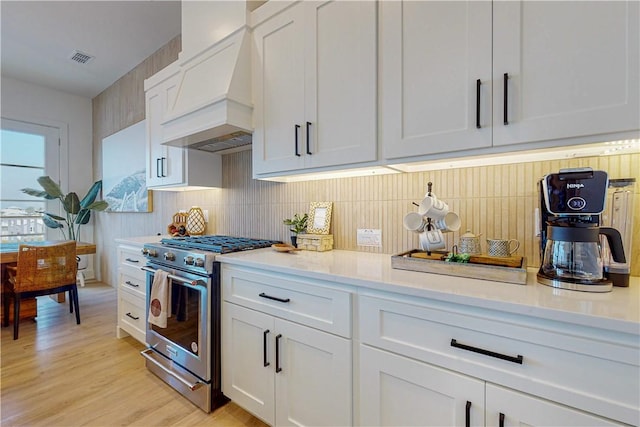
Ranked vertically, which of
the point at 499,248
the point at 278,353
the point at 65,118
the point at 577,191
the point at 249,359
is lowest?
the point at 249,359

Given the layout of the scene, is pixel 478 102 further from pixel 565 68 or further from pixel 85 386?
pixel 85 386

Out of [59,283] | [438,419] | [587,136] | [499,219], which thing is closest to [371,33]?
[587,136]

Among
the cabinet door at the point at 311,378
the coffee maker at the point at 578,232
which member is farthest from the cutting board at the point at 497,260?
the cabinet door at the point at 311,378

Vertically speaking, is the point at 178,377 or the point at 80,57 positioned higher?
the point at 80,57

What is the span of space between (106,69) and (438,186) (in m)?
4.46

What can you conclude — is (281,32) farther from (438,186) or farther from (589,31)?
(589,31)

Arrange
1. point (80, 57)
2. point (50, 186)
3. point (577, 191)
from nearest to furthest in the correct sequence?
point (577, 191), point (80, 57), point (50, 186)

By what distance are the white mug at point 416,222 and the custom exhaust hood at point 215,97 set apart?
1.13 m

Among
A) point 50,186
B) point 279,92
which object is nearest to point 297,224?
point 279,92

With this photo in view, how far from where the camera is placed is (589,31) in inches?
36.1

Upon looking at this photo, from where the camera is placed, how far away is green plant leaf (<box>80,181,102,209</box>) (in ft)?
14.3

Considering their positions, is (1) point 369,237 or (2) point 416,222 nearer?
(2) point 416,222

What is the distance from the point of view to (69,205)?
13.9 ft

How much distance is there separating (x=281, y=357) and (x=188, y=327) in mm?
747
